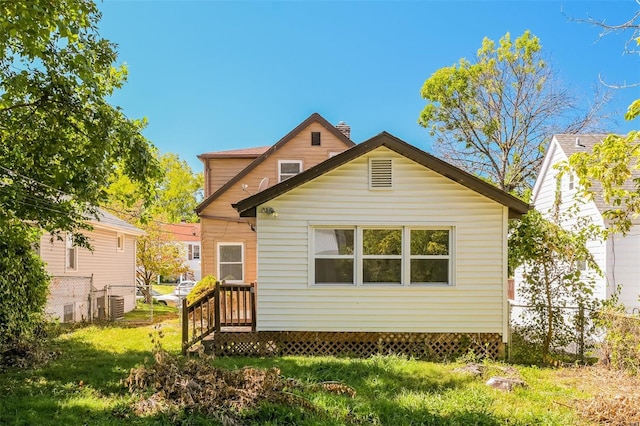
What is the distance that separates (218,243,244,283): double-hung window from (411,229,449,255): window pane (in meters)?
7.98

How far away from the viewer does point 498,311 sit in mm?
8375

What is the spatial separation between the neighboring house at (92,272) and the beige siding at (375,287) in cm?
527

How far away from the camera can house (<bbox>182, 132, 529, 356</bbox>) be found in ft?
27.4

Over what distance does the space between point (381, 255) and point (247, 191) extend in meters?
7.48

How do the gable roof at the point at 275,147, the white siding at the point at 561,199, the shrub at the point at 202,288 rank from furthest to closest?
1. the gable roof at the point at 275,147
2. the shrub at the point at 202,288
3. the white siding at the point at 561,199

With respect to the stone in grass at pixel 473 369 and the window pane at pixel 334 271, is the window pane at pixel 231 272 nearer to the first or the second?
the window pane at pixel 334 271

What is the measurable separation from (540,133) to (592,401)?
17584 millimetres

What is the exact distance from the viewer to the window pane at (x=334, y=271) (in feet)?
27.8

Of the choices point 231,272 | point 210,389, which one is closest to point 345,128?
point 231,272

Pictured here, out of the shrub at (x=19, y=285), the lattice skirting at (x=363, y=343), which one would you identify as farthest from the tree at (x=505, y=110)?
the shrub at (x=19, y=285)

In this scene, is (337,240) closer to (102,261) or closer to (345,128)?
(345,128)

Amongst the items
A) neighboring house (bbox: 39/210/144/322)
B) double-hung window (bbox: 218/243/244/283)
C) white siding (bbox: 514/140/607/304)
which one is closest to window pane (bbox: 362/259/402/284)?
white siding (bbox: 514/140/607/304)

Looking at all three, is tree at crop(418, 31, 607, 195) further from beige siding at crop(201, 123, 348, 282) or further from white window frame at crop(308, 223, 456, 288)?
white window frame at crop(308, 223, 456, 288)

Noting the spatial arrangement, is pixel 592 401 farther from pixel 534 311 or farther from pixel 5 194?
pixel 5 194
